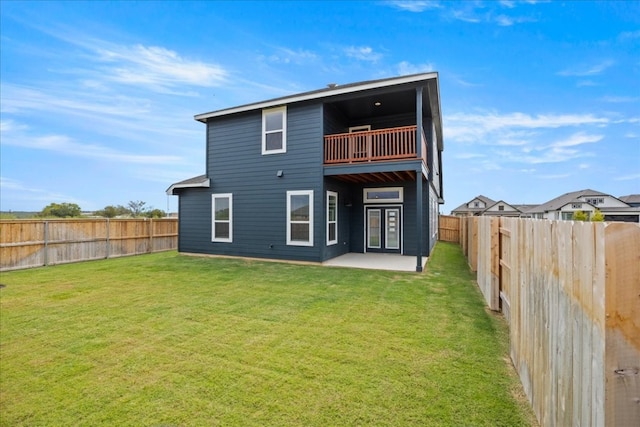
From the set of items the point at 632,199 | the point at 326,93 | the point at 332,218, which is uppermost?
the point at 326,93

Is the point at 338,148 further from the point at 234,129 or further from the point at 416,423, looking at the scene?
the point at 416,423

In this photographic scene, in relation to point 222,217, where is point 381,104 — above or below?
above

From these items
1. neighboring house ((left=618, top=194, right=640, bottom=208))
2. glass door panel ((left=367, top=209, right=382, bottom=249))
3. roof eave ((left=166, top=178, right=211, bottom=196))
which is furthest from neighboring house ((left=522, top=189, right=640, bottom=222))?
roof eave ((left=166, top=178, right=211, bottom=196))

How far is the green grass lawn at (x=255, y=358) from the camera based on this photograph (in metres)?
2.30

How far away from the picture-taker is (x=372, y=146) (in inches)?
352

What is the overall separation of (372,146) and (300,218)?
10.9ft

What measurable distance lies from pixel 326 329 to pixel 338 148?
21.3ft

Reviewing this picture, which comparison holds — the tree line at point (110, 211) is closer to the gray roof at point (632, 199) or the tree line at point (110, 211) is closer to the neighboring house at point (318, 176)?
the neighboring house at point (318, 176)

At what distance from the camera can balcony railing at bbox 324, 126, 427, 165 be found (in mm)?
8516

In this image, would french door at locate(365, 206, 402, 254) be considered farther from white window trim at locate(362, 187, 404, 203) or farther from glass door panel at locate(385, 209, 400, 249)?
white window trim at locate(362, 187, 404, 203)

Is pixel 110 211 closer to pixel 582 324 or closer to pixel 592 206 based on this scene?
pixel 582 324

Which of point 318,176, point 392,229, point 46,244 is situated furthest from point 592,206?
point 46,244

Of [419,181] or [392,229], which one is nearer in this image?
[419,181]

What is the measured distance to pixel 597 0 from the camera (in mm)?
11641
